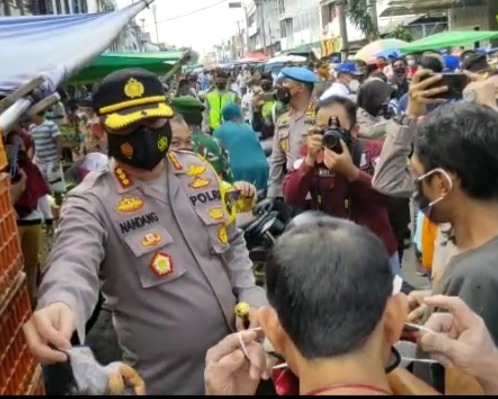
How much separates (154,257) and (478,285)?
1.10 metres

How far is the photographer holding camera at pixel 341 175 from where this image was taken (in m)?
3.95

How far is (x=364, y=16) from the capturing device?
32.8m

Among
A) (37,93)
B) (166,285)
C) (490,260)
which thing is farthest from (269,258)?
(37,93)

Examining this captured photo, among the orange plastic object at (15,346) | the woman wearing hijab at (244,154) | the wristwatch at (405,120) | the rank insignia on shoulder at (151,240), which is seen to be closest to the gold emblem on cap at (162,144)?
the rank insignia on shoulder at (151,240)

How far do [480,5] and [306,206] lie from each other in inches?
1007

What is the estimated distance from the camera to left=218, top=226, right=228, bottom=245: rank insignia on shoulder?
274cm

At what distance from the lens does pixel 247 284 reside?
2.77m

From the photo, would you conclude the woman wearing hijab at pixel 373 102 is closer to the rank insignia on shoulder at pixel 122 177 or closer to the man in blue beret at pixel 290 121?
the man in blue beret at pixel 290 121

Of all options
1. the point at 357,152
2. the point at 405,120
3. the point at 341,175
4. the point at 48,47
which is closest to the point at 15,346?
the point at 405,120

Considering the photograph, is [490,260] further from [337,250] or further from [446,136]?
[337,250]

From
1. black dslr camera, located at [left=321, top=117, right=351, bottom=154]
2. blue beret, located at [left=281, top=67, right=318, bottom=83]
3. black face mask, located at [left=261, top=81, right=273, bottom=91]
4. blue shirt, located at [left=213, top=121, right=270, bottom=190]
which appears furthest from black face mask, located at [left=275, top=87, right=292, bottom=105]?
black face mask, located at [left=261, top=81, right=273, bottom=91]

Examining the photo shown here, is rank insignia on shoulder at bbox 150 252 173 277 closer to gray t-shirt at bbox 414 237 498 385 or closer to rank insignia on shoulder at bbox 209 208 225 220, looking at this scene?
rank insignia on shoulder at bbox 209 208 225 220

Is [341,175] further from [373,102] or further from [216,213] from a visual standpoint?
[373,102]

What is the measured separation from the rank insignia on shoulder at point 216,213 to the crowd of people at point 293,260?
1 centimetres
